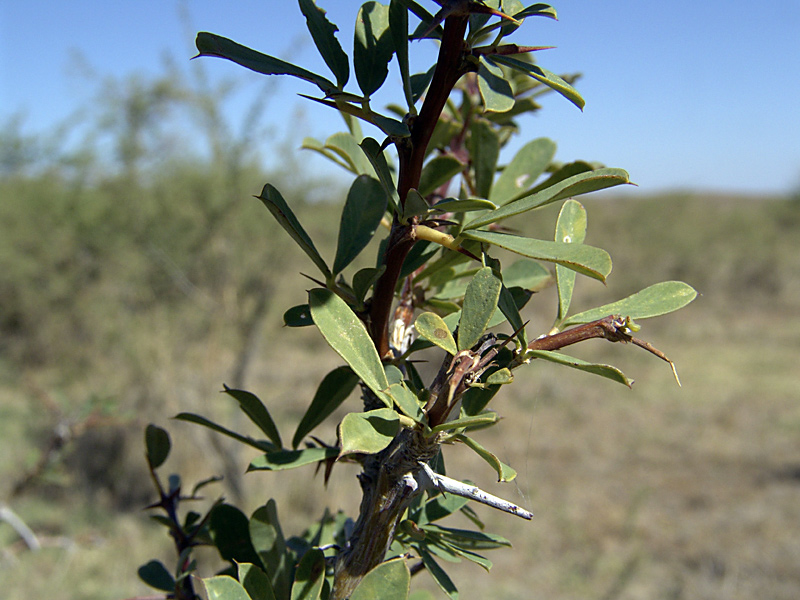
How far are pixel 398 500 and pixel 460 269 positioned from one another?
194 millimetres

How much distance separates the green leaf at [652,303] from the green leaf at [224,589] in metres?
0.24

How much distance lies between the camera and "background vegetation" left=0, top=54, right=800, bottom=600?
10.0ft

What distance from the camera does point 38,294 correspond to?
190 inches

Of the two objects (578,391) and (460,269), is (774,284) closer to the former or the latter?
(578,391)

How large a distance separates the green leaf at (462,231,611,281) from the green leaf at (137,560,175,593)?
0.36m

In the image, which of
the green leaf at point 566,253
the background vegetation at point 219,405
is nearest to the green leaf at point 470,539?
the green leaf at point 566,253

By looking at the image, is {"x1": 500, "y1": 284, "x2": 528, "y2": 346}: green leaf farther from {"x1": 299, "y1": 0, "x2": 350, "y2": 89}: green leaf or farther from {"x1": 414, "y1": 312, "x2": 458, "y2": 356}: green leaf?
{"x1": 299, "y1": 0, "x2": 350, "y2": 89}: green leaf

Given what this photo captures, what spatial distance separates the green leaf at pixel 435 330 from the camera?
28 cm

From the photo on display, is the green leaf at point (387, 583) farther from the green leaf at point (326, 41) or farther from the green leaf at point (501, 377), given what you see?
the green leaf at point (326, 41)

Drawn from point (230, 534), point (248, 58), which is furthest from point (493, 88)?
point (230, 534)

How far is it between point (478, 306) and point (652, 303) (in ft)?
0.38

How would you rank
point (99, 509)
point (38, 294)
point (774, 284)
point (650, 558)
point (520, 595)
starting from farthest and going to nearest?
point (774, 284), point (38, 294), point (99, 509), point (650, 558), point (520, 595)

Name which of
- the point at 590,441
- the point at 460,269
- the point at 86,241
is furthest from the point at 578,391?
the point at 460,269

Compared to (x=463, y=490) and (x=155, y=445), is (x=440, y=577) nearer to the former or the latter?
(x=463, y=490)
